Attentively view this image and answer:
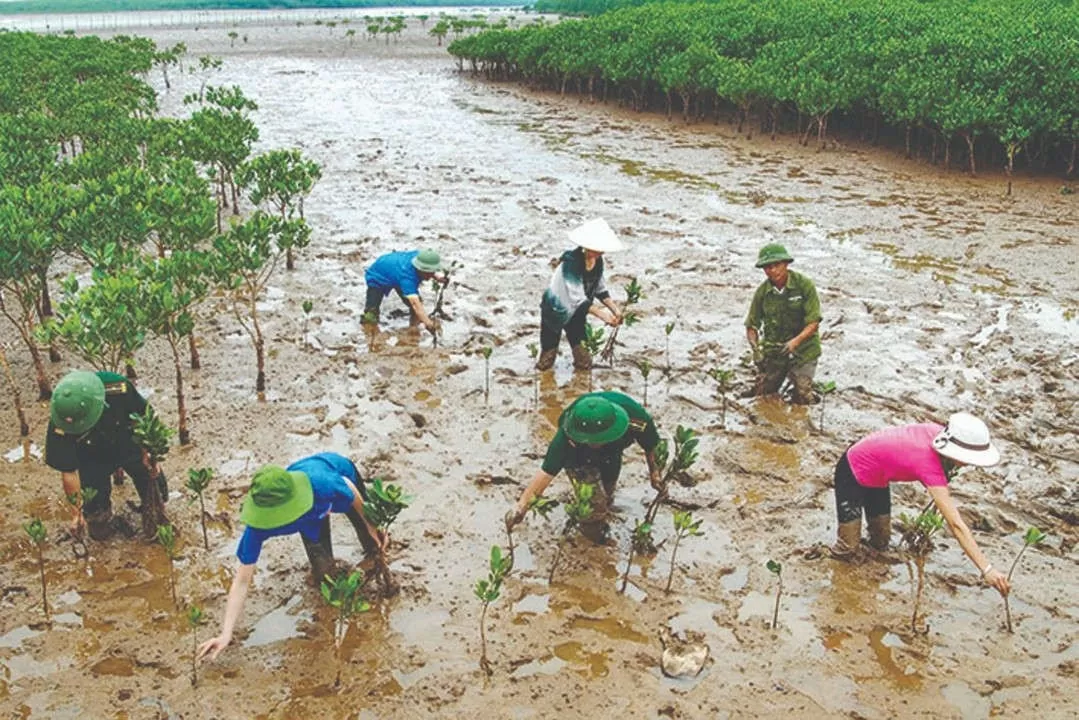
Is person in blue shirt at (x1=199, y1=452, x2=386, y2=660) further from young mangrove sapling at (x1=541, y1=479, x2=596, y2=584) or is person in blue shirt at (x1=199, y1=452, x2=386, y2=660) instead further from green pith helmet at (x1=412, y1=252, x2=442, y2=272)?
green pith helmet at (x1=412, y1=252, x2=442, y2=272)

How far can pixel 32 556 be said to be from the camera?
17.6 feet

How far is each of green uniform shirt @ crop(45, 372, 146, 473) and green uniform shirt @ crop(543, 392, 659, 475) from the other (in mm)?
2539

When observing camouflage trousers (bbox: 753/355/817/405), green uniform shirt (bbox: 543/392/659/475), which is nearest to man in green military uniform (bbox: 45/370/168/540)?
green uniform shirt (bbox: 543/392/659/475)

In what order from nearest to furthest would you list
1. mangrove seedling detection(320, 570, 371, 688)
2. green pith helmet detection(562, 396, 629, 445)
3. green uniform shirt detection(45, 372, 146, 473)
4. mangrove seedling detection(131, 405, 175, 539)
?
mangrove seedling detection(320, 570, 371, 688) < green pith helmet detection(562, 396, 629, 445) < mangrove seedling detection(131, 405, 175, 539) < green uniform shirt detection(45, 372, 146, 473)

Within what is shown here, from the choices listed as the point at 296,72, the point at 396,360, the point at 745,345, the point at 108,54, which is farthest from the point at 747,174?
the point at 296,72

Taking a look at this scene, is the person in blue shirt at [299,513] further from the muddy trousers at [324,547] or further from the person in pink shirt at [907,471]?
the person in pink shirt at [907,471]

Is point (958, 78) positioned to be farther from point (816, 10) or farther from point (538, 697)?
point (538, 697)

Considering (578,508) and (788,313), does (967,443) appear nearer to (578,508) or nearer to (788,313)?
(578,508)

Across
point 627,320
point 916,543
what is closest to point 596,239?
point 627,320

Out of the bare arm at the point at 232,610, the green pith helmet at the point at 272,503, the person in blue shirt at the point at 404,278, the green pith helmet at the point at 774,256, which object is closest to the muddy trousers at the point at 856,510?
the green pith helmet at the point at 774,256

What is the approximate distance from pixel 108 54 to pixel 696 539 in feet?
78.4

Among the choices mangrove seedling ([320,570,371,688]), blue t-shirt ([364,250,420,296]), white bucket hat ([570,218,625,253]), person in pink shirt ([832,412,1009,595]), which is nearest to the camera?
mangrove seedling ([320,570,371,688])

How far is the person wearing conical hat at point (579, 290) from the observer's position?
7270 millimetres

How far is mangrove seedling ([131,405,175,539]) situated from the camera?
507 centimetres
